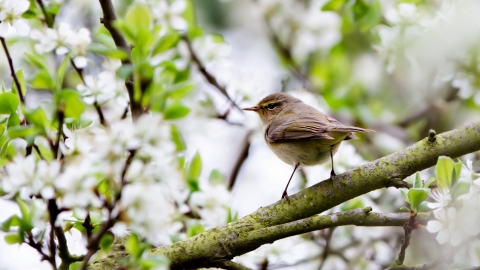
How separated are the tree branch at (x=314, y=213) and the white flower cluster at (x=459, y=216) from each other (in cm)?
22

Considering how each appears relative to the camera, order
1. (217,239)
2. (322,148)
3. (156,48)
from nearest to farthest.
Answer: (156,48) < (217,239) < (322,148)

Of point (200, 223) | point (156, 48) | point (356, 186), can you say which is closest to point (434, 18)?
point (356, 186)

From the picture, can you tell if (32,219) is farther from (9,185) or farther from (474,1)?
(474,1)

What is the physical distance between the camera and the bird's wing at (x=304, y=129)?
3.13 m

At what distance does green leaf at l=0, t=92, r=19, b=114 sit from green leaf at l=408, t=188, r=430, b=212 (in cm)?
133

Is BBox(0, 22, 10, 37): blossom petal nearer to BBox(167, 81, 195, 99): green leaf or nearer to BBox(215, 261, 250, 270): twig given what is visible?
BBox(167, 81, 195, 99): green leaf

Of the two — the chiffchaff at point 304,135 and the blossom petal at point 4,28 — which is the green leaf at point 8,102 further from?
the chiffchaff at point 304,135

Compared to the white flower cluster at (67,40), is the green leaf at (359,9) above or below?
above

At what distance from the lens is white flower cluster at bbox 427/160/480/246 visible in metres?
1.66

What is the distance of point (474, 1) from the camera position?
2.76 metres

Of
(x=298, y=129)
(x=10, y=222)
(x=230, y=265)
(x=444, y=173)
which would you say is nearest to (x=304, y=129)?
(x=298, y=129)

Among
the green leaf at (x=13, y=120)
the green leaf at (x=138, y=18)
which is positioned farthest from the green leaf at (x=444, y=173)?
the green leaf at (x=13, y=120)

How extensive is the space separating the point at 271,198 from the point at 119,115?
1.40m

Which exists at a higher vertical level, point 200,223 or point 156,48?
point 156,48
